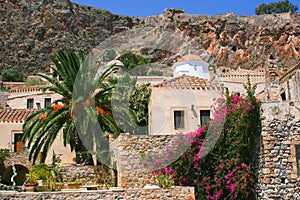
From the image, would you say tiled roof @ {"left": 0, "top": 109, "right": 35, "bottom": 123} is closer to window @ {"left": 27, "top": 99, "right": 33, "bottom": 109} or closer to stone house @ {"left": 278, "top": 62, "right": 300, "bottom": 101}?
window @ {"left": 27, "top": 99, "right": 33, "bottom": 109}

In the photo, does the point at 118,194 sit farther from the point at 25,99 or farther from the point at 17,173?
the point at 25,99

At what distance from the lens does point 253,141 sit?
45.9 ft

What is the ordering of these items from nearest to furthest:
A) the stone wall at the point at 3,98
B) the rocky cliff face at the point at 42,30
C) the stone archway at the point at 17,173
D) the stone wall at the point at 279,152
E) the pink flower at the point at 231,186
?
the stone wall at the point at 279,152, the pink flower at the point at 231,186, the stone archway at the point at 17,173, the stone wall at the point at 3,98, the rocky cliff face at the point at 42,30

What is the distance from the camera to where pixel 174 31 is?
73312 mm

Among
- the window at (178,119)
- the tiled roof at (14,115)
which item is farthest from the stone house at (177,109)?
the tiled roof at (14,115)

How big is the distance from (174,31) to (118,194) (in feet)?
207

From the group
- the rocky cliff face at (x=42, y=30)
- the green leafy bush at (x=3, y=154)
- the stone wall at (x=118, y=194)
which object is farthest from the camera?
the rocky cliff face at (x=42, y=30)

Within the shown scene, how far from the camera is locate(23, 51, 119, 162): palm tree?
18328 mm

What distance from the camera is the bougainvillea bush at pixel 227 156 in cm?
1359

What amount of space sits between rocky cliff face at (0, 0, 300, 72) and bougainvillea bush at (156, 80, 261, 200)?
44.2m

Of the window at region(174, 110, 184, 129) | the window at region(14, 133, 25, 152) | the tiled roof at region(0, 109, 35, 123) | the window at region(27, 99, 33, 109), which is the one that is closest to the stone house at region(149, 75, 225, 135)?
the window at region(174, 110, 184, 129)

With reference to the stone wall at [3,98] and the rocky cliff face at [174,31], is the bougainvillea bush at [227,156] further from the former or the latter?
the rocky cliff face at [174,31]

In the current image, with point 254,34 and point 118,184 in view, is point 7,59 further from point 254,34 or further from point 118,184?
point 118,184

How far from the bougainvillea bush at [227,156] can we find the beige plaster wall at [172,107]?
2874 millimetres
